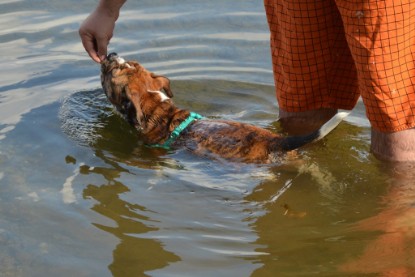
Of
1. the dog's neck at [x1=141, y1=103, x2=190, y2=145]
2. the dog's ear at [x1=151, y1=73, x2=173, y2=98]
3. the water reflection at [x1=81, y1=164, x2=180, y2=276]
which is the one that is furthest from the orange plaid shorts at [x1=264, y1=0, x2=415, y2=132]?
the water reflection at [x1=81, y1=164, x2=180, y2=276]

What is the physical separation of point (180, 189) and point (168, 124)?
101 cm

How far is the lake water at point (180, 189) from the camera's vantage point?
419 cm

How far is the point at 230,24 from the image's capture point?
8102mm

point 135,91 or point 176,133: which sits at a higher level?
point 135,91

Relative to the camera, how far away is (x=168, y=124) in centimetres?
600

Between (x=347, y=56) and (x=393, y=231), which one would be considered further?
(x=347, y=56)

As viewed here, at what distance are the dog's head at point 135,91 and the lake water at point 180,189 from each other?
204 millimetres

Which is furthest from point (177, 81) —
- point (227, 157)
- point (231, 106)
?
point (227, 157)

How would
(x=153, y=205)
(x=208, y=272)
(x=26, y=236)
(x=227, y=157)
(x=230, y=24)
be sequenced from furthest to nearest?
(x=230, y=24)
(x=227, y=157)
(x=153, y=205)
(x=26, y=236)
(x=208, y=272)

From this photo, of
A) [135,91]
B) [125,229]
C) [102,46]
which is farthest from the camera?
[135,91]

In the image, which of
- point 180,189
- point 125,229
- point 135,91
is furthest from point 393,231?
point 135,91

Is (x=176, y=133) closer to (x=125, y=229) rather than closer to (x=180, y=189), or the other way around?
(x=180, y=189)

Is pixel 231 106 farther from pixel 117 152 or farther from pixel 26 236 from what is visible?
pixel 26 236

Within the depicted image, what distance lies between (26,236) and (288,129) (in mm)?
2129
